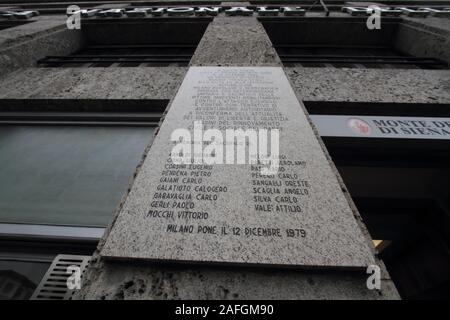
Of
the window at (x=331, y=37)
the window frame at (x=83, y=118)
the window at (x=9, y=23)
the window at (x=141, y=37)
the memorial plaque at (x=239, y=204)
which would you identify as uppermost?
the window at (x=331, y=37)

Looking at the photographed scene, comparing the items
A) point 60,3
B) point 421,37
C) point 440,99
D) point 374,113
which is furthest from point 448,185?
point 60,3

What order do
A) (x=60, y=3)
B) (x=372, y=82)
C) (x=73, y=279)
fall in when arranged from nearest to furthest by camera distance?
(x=73, y=279) < (x=372, y=82) < (x=60, y=3)

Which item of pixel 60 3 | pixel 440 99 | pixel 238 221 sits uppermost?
pixel 60 3

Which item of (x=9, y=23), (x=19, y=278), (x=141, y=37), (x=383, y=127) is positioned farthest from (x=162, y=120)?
(x=9, y=23)

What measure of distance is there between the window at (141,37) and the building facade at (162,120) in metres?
0.04

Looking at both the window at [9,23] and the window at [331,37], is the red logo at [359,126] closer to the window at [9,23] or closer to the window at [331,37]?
the window at [331,37]

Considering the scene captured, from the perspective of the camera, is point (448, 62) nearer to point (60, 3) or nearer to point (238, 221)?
point (238, 221)

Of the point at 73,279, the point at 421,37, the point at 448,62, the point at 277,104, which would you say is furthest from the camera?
the point at 421,37

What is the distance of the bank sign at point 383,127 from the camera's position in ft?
9.92

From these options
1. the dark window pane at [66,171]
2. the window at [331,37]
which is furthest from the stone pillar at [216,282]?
the window at [331,37]

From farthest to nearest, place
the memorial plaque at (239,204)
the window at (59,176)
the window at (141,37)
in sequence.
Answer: the window at (141,37)
the window at (59,176)
the memorial plaque at (239,204)

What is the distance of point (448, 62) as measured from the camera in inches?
189

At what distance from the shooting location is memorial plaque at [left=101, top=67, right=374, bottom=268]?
149cm
